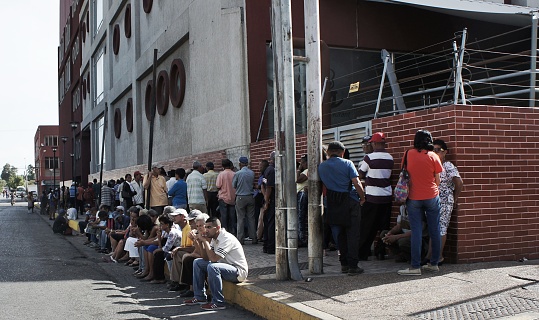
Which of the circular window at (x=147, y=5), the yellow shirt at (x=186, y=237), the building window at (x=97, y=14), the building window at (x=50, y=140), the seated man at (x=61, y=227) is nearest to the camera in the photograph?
the yellow shirt at (x=186, y=237)

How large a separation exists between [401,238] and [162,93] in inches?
615

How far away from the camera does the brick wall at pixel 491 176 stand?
26.3 feet

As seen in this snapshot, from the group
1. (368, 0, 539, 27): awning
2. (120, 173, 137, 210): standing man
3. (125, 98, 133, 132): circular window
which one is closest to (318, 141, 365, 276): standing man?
(368, 0, 539, 27): awning

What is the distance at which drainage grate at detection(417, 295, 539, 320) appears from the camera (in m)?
5.47

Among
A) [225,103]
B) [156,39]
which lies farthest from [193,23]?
[156,39]

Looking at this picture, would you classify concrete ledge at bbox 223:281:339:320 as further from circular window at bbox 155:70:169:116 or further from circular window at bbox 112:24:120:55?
circular window at bbox 112:24:120:55

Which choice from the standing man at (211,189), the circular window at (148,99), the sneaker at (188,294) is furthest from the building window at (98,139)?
the sneaker at (188,294)

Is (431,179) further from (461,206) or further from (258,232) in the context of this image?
(258,232)

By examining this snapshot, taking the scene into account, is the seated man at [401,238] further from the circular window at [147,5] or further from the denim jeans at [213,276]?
the circular window at [147,5]

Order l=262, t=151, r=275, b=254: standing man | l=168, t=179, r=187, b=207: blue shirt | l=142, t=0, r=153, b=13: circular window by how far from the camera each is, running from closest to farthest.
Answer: l=262, t=151, r=275, b=254: standing man < l=168, t=179, r=187, b=207: blue shirt < l=142, t=0, r=153, b=13: circular window

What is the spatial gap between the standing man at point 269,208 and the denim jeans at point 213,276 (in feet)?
8.87

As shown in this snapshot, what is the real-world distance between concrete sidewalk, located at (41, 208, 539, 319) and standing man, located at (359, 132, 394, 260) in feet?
1.91

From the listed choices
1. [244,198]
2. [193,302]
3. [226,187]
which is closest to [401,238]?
[193,302]

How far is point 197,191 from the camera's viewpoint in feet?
42.8
